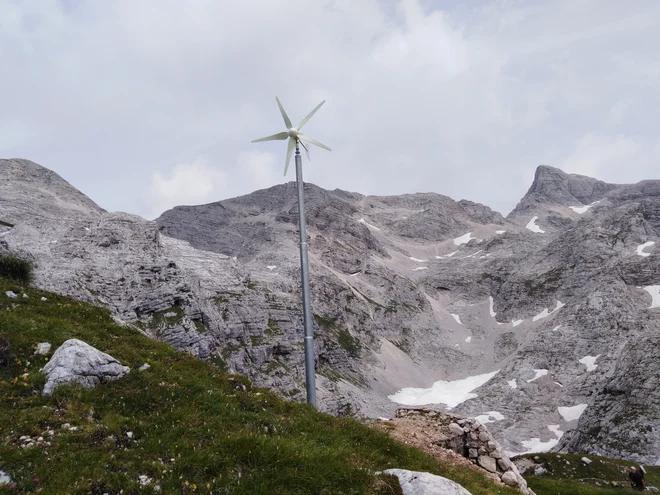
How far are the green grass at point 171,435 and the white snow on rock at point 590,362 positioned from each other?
16344 centimetres

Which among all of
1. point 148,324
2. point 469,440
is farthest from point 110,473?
point 148,324

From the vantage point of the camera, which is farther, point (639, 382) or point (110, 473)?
point (639, 382)

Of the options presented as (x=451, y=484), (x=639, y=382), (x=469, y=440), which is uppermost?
(x=451, y=484)

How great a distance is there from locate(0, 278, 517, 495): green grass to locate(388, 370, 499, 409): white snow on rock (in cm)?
16030

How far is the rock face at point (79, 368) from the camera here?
14.3 meters

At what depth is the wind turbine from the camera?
20234mm

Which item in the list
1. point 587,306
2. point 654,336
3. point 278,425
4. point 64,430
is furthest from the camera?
point 587,306

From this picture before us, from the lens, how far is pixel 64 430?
1212 cm

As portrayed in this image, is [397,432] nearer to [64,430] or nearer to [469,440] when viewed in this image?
[469,440]

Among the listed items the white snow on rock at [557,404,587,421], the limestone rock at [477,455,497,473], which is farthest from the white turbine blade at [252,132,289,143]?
the white snow on rock at [557,404,587,421]

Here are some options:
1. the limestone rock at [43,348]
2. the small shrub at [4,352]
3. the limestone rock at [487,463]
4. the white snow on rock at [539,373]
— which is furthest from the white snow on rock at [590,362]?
the small shrub at [4,352]

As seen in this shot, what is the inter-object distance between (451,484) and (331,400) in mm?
133888

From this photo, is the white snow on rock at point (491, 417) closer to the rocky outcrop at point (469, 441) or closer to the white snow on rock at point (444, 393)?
the white snow on rock at point (444, 393)

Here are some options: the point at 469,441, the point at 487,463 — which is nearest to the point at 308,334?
the point at 469,441
